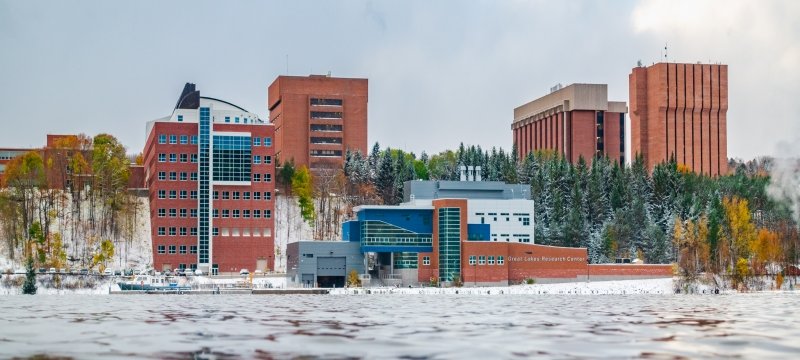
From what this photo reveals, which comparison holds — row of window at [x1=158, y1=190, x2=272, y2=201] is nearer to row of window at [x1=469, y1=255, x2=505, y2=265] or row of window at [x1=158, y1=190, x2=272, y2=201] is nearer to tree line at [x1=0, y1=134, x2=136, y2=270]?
tree line at [x1=0, y1=134, x2=136, y2=270]

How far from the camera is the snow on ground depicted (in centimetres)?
14488

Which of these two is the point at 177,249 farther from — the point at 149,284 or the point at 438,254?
the point at 438,254

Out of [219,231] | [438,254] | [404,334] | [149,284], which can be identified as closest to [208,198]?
[219,231]

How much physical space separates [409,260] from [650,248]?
42555 mm

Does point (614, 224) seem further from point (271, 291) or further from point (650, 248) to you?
point (271, 291)

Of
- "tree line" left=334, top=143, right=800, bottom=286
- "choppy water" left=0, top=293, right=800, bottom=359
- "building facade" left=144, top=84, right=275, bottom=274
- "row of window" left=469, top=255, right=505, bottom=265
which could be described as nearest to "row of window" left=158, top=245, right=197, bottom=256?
"building facade" left=144, top=84, right=275, bottom=274

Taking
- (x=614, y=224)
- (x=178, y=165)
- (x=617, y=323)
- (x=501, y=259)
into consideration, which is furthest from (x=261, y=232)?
(x=617, y=323)

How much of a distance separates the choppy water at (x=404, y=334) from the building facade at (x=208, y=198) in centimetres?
10066

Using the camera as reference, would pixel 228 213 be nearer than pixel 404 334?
No

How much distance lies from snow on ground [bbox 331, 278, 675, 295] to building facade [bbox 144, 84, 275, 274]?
113 feet

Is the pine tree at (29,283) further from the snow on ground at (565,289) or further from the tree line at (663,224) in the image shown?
the tree line at (663,224)

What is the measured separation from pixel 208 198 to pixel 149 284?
28.1 meters

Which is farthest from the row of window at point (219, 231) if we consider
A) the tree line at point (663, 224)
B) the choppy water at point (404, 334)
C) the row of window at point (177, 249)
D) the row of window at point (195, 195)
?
the choppy water at point (404, 334)

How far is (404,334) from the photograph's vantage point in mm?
54562
